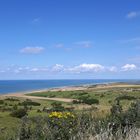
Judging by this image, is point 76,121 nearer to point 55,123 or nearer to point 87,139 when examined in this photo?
point 55,123

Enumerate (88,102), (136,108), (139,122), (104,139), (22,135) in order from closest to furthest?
1. (104,139)
2. (22,135)
3. (139,122)
4. (136,108)
5. (88,102)

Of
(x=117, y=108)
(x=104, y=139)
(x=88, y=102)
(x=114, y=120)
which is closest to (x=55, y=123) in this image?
(x=104, y=139)

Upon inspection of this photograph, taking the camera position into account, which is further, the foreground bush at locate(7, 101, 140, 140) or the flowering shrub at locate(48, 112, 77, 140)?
the flowering shrub at locate(48, 112, 77, 140)

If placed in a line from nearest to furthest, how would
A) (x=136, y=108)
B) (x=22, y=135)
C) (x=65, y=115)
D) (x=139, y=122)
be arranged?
1. (x=22, y=135)
2. (x=65, y=115)
3. (x=139, y=122)
4. (x=136, y=108)

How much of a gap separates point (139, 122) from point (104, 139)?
3073 mm

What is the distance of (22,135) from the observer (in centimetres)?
888

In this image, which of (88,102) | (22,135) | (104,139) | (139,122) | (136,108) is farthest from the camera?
(88,102)

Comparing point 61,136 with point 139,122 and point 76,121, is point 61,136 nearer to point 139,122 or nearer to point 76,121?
point 76,121

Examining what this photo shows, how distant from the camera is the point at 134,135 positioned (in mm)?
8898

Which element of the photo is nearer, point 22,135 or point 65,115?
point 22,135

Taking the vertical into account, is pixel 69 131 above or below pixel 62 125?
below

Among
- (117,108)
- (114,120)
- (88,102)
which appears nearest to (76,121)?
(114,120)

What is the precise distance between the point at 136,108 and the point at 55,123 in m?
3.68

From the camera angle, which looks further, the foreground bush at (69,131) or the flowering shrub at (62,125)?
the flowering shrub at (62,125)
